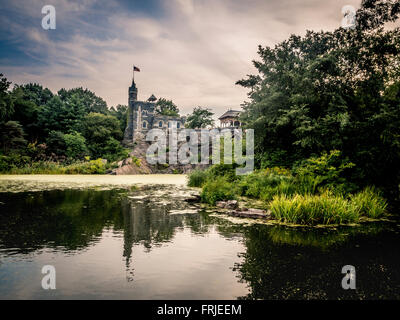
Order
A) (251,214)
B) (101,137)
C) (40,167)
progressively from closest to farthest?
(251,214) → (40,167) → (101,137)

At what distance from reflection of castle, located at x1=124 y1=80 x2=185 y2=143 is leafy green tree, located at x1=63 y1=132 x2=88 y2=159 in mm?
13572

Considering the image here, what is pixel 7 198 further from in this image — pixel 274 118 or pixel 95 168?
pixel 95 168

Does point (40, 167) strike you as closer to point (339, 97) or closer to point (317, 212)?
point (317, 212)

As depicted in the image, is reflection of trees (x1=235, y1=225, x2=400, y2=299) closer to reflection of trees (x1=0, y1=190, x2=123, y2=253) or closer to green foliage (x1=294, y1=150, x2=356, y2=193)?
green foliage (x1=294, y1=150, x2=356, y2=193)

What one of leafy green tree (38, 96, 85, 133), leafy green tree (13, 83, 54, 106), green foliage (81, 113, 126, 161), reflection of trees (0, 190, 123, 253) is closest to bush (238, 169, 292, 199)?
reflection of trees (0, 190, 123, 253)

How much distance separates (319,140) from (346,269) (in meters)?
6.31

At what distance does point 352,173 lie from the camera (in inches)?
338

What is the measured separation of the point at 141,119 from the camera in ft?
153

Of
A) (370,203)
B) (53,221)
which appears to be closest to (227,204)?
(370,203)

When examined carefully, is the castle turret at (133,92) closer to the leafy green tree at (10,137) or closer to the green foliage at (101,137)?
the green foliage at (101,137)

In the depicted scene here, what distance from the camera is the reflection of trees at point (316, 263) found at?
3.16 meters

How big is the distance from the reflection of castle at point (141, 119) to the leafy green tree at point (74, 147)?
13.6 meters

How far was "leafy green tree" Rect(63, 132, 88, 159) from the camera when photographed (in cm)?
2853

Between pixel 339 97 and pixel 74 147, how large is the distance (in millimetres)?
28754
